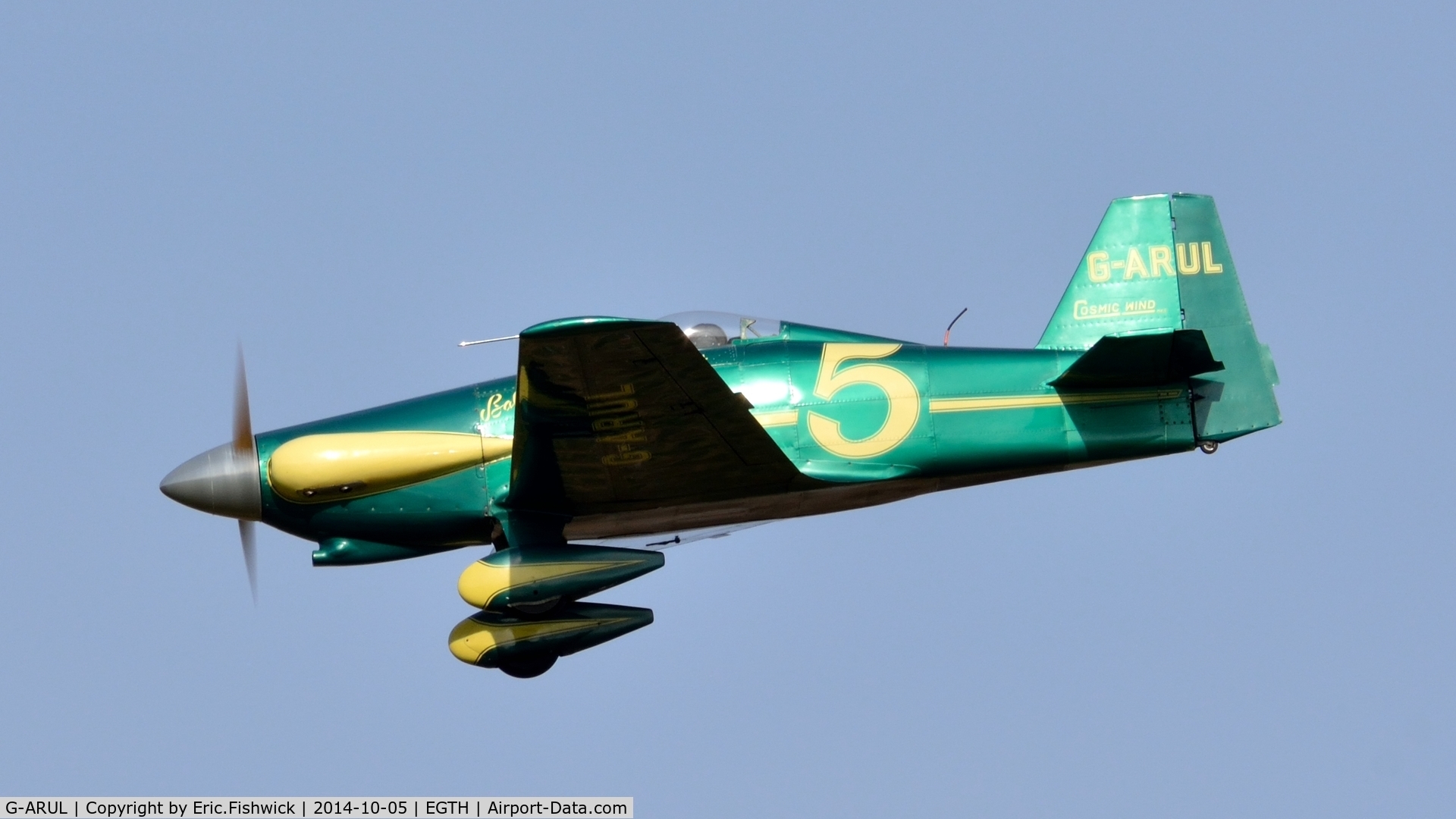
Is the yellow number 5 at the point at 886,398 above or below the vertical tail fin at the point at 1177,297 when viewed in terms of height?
below

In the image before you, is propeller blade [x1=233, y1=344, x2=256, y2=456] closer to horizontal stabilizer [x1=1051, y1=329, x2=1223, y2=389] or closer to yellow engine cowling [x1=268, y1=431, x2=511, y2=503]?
yellow engine cowling [x1=268, y1=431, x2=511, y2=503]

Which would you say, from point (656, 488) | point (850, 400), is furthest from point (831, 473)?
point (656, 488)

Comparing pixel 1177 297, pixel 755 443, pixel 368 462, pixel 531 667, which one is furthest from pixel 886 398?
pixel 368 462

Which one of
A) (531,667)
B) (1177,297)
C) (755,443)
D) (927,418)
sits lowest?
(531,667)

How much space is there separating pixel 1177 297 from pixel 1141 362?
1073 millimetres

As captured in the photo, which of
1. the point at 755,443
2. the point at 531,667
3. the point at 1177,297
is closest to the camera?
the point at 755,443

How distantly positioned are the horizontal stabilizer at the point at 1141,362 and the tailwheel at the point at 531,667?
4578mm

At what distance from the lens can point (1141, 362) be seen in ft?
39.7

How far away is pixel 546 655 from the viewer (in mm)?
12930

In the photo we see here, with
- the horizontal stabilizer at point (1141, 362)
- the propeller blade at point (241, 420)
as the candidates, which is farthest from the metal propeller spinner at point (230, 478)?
the horizontal stabilizer at point (1141, 362)

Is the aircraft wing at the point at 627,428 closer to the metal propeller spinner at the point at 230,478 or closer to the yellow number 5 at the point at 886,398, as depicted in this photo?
the yellow number 5 at the point at 886,398

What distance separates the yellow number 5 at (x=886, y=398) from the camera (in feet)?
40.1

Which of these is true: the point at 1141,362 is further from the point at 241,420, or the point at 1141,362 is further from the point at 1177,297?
the point at 241,420

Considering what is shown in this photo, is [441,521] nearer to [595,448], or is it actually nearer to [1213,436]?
[595,448]
